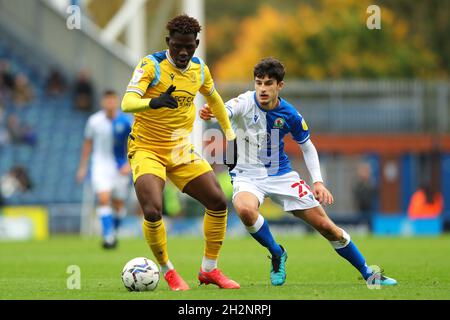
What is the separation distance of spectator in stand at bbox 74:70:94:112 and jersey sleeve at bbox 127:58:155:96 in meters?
21.9

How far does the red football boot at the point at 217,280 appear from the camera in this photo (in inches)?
389

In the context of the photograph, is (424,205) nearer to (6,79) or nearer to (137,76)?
(6,79)

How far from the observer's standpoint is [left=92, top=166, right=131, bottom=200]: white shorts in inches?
704

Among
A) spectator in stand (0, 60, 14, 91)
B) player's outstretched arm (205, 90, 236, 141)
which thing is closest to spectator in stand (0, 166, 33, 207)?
spectator in stand (0, 60, 14, 91)

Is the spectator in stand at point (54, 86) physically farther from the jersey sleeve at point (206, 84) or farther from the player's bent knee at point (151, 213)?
the player's bent knee at point (151, 213)

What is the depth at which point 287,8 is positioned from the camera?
196ft

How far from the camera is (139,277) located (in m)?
9.50

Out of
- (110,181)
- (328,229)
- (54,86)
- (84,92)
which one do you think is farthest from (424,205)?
(328,229)

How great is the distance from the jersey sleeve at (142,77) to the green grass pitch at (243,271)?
1.85 meters

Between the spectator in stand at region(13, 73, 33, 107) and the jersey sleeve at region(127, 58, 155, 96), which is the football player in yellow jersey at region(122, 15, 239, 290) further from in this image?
the spectator in stand at region(13, 73, 33, 107)

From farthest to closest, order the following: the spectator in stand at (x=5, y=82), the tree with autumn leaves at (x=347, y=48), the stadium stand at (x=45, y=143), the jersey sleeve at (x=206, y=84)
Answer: the tree with autumn leaves at (x=347, y=48) < the spectator in stand at (x=5, y=82) < the stadium stand at (x=45, y=143) < the jersey sleeve at (x=206, y=84)

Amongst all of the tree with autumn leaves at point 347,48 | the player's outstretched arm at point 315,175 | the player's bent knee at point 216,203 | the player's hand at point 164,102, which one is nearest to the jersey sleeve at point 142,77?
the player's hand at point 164,102
